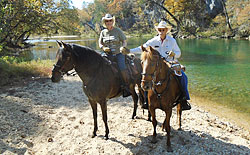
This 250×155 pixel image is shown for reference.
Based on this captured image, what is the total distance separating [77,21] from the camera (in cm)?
1307

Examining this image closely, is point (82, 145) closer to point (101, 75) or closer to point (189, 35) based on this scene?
point (101, 75)

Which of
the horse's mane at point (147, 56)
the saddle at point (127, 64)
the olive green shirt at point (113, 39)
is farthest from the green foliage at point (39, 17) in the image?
the horse's mane at point (147, 56)

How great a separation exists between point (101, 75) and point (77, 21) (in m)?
9.44

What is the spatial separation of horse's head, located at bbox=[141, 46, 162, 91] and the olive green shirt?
1.78 metres

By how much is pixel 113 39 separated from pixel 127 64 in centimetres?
79

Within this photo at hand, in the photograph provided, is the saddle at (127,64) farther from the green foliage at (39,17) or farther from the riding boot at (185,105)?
the green foliage at (39,17)

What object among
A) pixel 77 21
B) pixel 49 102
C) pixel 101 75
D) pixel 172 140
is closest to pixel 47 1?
pixel 77 21

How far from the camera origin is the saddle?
516 cm

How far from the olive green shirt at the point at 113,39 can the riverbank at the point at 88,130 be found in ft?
7.46

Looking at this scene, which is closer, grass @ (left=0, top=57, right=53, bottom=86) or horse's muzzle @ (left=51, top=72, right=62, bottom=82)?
horse's muzzle @ (left=51, top=72, right=62, bottom=82)

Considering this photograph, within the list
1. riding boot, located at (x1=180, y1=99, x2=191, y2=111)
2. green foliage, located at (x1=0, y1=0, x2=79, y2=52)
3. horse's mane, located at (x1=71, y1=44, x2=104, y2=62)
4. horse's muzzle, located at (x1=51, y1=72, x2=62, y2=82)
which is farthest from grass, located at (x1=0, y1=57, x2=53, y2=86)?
riding boot, located at (x1=180, y1=99, x2=191, y2=111)

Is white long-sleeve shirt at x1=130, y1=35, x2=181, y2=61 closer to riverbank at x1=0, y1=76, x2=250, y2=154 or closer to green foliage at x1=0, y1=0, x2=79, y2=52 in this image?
riverbank at x1=0, y1=76, x2=250, y2=154

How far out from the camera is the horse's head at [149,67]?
3604 mm

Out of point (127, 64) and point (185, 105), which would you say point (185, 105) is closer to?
point (185, 105)
